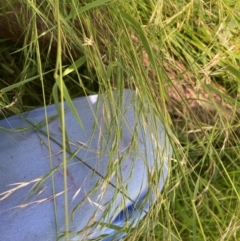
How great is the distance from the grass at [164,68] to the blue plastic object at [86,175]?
0.04 m

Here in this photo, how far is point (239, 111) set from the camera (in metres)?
1.05

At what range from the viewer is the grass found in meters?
0.83

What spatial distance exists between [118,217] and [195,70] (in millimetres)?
350

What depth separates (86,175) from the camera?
0.93m

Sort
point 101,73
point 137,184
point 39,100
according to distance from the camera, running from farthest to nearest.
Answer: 1. point 39,100
2. point 137,184
3. point 101,73

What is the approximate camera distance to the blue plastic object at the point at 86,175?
2.84ft

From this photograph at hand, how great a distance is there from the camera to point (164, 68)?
994 millimetres

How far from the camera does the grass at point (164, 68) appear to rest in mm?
827

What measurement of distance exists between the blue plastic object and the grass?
0.13 ft

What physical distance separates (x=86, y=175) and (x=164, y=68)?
289 mm

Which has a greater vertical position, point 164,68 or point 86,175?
point 164,68

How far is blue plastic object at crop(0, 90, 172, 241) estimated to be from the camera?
87 centimetres

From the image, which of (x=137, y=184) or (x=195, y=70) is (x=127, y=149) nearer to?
(x=137, y=184)

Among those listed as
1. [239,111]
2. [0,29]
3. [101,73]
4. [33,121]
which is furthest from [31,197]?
[239,111]
